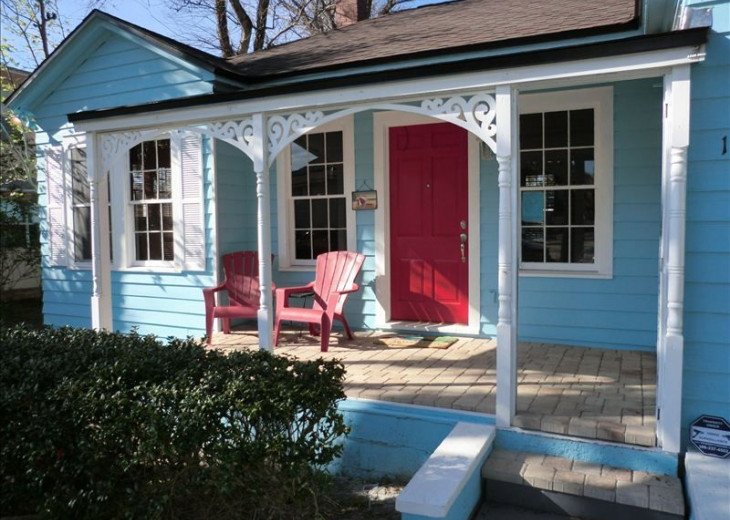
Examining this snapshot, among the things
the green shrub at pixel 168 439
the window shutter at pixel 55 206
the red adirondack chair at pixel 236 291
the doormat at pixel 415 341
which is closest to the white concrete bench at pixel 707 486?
the green shrub at pixel 168 439

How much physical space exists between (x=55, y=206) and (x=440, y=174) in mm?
4767

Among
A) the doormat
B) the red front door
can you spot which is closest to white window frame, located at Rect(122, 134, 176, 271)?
the red front door

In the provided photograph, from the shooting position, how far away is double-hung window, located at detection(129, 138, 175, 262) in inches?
255

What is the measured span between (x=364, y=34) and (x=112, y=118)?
3.28 metres

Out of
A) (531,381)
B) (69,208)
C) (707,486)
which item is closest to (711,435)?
(707,486)

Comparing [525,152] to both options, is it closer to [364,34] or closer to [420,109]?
[420,109]

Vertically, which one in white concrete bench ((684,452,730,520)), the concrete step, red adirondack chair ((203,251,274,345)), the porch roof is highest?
the porch roof

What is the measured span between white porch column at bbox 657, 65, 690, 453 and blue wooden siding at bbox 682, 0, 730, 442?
0.12m

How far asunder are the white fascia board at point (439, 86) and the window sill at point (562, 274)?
2113 millimetres

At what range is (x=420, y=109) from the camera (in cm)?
351

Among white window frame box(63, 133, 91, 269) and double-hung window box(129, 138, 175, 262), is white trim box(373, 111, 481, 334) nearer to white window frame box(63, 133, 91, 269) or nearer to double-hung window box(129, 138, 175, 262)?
double-hung window box(129, 138, 175, 262)

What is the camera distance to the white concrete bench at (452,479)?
2473 millimetres

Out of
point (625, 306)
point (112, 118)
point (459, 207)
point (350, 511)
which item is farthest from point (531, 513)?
point (112, 118)

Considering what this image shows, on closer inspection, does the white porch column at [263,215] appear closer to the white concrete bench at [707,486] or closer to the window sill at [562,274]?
the window sill at [562,274]
